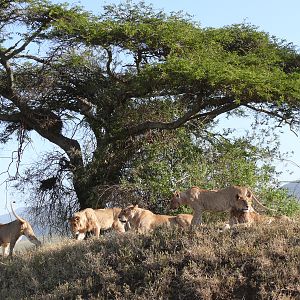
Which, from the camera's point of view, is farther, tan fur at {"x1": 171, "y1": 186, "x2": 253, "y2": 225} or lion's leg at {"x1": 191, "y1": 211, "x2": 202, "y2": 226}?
lion's leg at {"x1": 191, "y1": 211, "x2": 202, "y2": 226}

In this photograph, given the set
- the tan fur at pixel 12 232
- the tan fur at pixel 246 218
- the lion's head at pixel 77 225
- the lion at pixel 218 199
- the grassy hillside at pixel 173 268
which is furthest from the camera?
the tan fur at pixel 12 232

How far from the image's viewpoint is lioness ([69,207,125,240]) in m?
17.7

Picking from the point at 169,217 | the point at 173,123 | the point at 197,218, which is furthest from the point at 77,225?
the point at 173,123

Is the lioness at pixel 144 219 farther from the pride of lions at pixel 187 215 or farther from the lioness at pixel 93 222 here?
the lioness at pixel 93 222

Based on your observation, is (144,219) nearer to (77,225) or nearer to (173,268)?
(77,225)

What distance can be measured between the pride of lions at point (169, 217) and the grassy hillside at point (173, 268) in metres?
1.10

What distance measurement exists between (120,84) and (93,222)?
679 centimetres

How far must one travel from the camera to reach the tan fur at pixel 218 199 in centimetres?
1558

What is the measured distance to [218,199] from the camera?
15953mm

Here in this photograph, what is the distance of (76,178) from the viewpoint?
22953 millimetres

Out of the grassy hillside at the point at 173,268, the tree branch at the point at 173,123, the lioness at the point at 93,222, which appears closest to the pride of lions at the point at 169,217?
the lioness at the point at 93,222

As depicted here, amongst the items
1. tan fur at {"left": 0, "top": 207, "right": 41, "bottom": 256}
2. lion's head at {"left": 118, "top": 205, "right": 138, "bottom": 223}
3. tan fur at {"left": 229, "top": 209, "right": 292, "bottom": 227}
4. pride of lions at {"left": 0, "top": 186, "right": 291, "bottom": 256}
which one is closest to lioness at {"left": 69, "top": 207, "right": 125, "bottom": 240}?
pride of lions at {"left": 0, "top": 186, "right": 291, "bottom": 256}

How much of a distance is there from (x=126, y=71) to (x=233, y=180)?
552 cm

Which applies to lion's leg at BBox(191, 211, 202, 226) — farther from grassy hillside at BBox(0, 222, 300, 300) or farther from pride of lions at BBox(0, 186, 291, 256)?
grassy hillside at BBox(0, 222, 300, 300)
